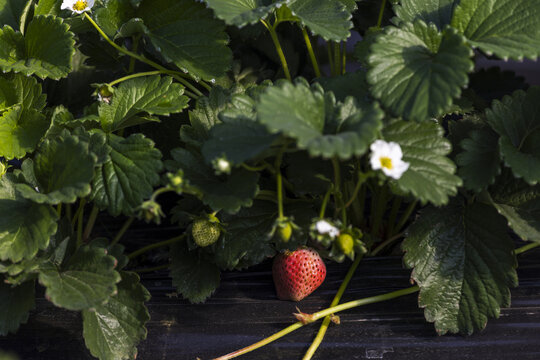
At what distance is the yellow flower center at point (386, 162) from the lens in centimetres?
95

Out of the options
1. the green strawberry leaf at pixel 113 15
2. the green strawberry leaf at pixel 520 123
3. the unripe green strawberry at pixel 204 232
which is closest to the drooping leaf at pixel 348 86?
the green strawberry leaf at pixel 520 123

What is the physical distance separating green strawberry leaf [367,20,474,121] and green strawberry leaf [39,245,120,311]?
54 centimetres

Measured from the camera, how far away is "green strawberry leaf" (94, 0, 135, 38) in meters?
1.26

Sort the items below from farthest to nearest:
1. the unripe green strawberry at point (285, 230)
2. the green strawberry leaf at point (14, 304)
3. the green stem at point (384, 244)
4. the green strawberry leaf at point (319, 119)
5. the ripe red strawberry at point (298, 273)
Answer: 1. the green stem at point (384, 244)
2. the ripe red strawberry at point (298, 273)
3. the green strawberry leaf at point (14, 304)
4. the unripe green strawberry at point (285, 230)
5. the green strawberry leaf at point (319, 119)

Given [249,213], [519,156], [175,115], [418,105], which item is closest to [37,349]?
[249,213]

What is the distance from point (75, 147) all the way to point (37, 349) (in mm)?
384

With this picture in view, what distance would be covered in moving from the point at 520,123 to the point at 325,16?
41 centimetres

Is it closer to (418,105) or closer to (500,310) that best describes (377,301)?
(500,310)

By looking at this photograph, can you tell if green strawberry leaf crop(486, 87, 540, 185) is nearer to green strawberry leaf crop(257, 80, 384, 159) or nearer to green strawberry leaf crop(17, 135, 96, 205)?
green strawberry leaf crop(257, 80, 384, 159)

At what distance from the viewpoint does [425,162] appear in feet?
3.33

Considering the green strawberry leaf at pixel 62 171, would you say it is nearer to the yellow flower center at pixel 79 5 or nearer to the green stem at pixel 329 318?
the yellow flower center at pixel 79 5

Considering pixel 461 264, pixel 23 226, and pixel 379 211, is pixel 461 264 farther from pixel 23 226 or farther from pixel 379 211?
pixel 23 226

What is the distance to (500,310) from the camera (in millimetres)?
1172

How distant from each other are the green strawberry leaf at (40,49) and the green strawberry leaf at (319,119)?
0.50 metres
